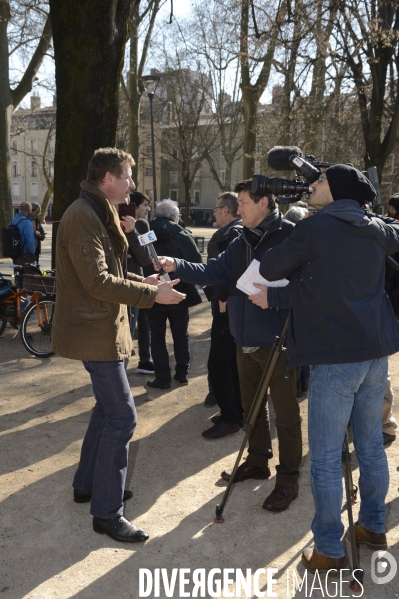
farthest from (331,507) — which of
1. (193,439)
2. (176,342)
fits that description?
(176,342)

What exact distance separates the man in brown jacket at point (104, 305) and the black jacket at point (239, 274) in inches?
23.2

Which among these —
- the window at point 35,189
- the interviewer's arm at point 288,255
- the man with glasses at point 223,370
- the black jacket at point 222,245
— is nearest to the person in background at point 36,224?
the black jacket at point 222,245

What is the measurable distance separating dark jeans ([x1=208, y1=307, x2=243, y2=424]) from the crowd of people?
896mm

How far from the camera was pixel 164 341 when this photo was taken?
6.77 metres

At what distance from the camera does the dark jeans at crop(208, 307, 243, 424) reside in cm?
543

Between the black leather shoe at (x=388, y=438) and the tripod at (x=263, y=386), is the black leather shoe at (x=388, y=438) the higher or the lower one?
the lower one

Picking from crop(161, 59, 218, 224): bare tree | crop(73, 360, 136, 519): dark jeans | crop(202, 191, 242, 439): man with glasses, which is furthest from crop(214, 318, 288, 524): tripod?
crop(161, 59, 218, 224): bare tree

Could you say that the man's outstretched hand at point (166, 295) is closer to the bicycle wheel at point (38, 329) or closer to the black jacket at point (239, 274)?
the black jacket at point (239, 274)

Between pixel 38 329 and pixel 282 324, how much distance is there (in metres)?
4.87

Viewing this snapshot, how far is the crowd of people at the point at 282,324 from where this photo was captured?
3.06m

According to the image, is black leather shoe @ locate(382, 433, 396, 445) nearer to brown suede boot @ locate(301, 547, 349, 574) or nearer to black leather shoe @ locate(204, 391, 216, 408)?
black leather shoe @ locate(204, 391, 216, 408)

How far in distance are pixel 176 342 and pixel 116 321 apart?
334 cm

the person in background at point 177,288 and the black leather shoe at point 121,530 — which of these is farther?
the person in background at point 177,288

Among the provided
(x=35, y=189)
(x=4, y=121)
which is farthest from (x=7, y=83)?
(x=35, y=189)
